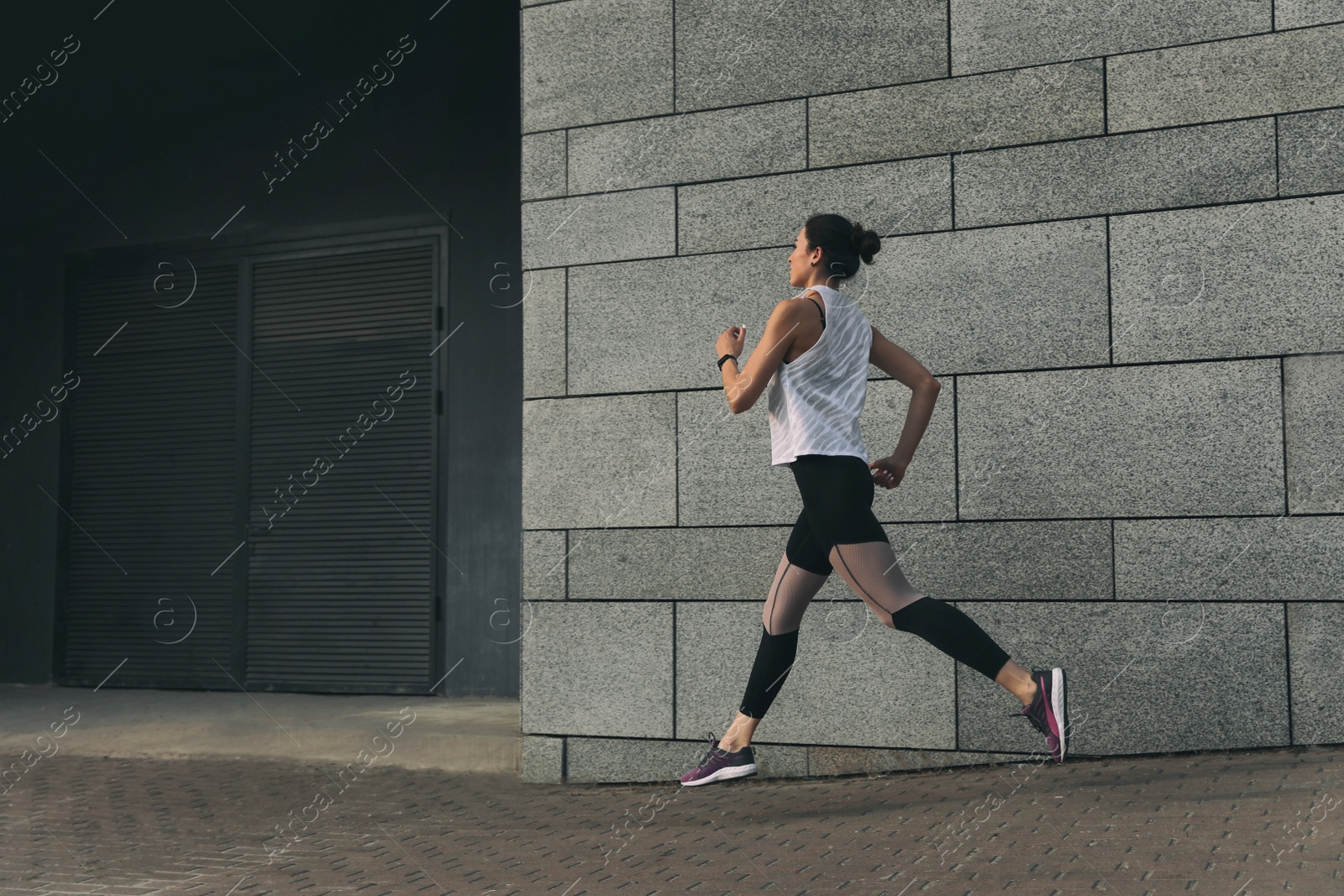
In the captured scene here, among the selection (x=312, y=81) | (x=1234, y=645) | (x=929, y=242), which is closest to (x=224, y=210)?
(x=312, y=81)

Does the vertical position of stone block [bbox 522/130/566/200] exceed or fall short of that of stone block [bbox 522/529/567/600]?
it exceeds it

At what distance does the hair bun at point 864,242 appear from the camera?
189 inches

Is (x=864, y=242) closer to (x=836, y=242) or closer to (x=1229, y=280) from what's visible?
(x=836, y=242)

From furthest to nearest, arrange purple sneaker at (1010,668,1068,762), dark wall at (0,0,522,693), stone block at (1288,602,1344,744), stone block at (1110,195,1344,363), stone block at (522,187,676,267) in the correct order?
dark wall at (0,0,522,693) → stone block at (522,187,676,267) → stone block at (1110,195,1344,363) → stone block at (1288,602,1344,744) → purple sneaker at (1010,668,1068,762)

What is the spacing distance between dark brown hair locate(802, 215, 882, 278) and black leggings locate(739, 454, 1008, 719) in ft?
2.50

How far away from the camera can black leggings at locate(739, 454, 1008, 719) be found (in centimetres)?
448

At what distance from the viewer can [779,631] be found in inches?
191

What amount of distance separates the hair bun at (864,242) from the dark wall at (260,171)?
453 centimetres

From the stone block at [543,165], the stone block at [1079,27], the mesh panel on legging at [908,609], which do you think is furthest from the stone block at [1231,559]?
the stone block at [543,165]

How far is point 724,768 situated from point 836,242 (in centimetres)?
202

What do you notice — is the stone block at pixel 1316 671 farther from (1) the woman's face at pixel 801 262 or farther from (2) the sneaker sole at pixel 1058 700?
(1) the woman's face at pixel 801 262

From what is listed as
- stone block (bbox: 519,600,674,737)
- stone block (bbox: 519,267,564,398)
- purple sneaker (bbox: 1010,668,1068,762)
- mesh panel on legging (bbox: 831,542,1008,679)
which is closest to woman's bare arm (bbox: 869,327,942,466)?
mesh panel on legging (bbox: 831,542,1008,679)

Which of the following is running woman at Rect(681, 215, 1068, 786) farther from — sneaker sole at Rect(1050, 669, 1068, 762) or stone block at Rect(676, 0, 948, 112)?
stone block at Rect(676, 0, 948, 112)

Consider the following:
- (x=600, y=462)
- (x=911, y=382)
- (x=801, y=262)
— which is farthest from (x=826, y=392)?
(x=600, y=462)
